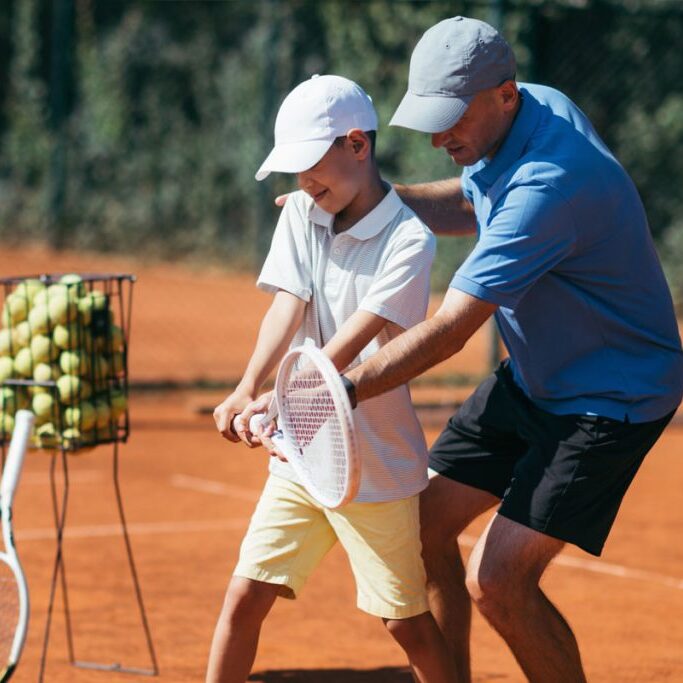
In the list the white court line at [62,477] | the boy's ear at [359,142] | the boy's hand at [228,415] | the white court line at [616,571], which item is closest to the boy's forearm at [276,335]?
the boy's hand at [228,415]

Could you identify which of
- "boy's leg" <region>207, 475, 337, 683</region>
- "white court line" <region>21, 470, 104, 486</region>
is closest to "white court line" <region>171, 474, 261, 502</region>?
"white court line" <region>21, 470, 104, 486</region>

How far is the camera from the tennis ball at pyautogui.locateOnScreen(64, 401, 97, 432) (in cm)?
400

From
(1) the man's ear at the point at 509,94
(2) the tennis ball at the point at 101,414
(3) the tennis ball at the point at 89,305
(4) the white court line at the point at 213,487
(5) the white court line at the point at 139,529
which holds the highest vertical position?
(1) the man's ear at the point at 509,94

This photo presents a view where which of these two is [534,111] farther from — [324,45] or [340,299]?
[324,45]

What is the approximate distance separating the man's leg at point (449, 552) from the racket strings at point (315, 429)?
66 cm

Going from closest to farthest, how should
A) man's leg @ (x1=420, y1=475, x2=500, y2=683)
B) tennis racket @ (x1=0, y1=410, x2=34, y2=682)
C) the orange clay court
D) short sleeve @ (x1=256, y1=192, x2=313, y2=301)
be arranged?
tennis racket @ (x1=0, y1=410, x2=34, y2=682), short sleeve @ (x1=256, y1=192, x2=313, y2=301), man's leg @ (x1=420, y1=475, x2=500, y2=683), the orange clay court

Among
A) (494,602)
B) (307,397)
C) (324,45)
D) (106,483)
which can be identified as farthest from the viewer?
(324,45)

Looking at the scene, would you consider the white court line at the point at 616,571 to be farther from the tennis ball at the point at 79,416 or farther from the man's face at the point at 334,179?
the man's face at the point at 334,179

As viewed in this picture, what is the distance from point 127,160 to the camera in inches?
734

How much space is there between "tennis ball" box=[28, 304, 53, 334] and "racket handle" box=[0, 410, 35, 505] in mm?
1191

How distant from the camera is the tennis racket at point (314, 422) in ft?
9.37

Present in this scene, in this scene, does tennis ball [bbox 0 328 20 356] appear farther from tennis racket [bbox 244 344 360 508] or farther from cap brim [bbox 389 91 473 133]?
cap brim [bbox 389 91 473 133]

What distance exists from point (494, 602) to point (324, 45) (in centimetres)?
1233

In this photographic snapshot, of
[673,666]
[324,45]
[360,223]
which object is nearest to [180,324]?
[324,45]
